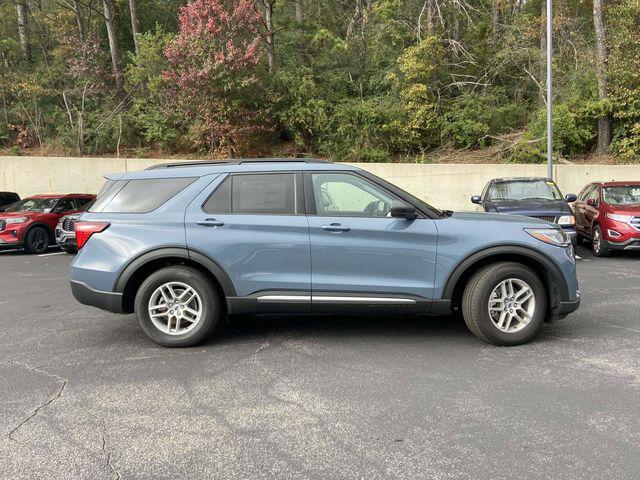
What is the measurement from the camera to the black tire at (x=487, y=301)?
4863 millimetres

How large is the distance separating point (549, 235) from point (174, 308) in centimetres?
361

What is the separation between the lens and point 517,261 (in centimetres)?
504

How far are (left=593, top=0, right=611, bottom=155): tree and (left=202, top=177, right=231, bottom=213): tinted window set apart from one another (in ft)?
56.4

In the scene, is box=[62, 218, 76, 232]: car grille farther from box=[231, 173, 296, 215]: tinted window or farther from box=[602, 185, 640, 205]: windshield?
box=[602, 185, 640, 205]: windshield

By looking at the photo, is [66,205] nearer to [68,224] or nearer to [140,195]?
[68,224]

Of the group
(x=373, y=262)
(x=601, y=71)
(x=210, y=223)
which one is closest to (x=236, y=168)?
(x=210, y=223)

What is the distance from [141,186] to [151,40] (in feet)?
56.0

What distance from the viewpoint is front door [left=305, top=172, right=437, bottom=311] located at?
488 centimetres

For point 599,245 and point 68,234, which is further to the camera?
point 68,234

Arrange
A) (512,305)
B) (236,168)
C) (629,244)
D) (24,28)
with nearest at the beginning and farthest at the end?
(512,305)
(236,168)
(629,244)
(24,28)

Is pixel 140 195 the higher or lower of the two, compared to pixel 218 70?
lower

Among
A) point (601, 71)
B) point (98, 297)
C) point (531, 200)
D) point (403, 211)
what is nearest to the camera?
point (403, 211)

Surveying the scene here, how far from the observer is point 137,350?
5.08 meters

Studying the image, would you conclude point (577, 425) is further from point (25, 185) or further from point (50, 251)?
point (25, 185)
